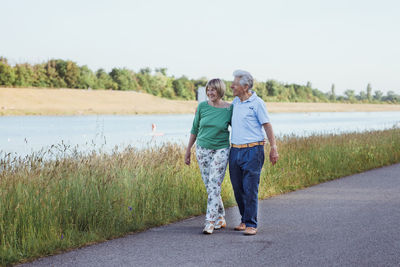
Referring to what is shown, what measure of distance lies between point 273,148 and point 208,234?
1276 mm

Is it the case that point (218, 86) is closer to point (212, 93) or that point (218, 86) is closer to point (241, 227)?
point (212, 93)

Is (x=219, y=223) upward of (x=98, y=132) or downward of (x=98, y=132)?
upward

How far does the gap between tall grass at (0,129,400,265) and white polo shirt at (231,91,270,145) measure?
1.68 meters

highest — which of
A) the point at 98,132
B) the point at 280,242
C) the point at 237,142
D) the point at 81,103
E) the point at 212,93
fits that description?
the point at 212,93

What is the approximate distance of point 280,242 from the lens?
5.70 meters

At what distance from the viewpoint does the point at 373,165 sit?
44.0ft

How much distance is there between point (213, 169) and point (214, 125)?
1.74 feet

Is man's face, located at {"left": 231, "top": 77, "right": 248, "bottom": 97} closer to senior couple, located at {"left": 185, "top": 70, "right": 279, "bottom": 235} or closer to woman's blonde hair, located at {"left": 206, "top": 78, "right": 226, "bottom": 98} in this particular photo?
senior couple, located at {"left": 185, "top": 70, "right": 279, "bottom": 235}

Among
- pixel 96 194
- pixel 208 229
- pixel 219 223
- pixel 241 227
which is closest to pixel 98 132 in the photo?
pixel 96 194

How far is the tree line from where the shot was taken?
2657 inches

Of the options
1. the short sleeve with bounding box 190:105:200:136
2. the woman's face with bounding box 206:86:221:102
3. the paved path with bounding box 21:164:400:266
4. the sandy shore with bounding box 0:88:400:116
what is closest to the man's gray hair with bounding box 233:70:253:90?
the woman's face with bounding box 206:86:221:102

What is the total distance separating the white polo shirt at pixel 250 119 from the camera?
19.6 ft

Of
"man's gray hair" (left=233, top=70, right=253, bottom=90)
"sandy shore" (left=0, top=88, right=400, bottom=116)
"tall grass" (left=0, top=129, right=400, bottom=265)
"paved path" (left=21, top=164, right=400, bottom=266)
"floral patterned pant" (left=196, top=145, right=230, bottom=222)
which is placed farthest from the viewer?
"sandy shore" (left=0, top=88, right=400, bottom=116)

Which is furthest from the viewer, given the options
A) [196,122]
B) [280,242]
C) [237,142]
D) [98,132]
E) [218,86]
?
[98,132]
